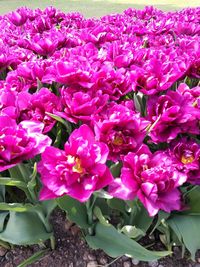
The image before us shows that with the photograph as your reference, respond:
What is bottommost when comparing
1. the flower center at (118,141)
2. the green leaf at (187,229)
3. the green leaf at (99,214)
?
the green leaf at (187,229)

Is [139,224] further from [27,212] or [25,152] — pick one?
[25,152]

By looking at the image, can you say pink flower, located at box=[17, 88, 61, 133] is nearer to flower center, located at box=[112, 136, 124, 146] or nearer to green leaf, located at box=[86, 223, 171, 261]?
flower center, located at box=[112, 136, 124, 146]

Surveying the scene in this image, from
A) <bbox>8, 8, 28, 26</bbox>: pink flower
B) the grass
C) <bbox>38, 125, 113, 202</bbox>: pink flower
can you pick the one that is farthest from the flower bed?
the grass

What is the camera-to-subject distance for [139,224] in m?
1.25

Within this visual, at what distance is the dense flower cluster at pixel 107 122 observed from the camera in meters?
1.01

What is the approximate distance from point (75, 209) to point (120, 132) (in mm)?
307

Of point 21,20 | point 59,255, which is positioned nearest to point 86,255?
point 59,255

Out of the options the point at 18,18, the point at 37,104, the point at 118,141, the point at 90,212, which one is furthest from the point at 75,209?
the point at 18,18

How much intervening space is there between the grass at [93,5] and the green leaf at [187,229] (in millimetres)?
7179

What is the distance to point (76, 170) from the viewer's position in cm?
100

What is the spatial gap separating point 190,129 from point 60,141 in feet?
1.57

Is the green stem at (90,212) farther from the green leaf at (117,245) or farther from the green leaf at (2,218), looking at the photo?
the green leaf at (2,218)

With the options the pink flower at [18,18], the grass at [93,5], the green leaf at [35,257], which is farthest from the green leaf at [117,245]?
the grass at [93,5]

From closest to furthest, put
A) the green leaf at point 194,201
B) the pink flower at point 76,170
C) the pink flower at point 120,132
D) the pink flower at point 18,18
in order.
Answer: the pink flower at point 76,170
the pink flower at point 120,132
the green leaf at point 194,201
the pink flower at point 18,18
